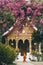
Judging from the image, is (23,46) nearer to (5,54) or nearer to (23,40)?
(23,40)

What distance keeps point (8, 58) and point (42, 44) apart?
15.9 meters

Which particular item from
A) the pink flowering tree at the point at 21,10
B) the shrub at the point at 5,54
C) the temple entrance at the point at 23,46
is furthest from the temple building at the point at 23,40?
the pink flowering tree at the point at 21,10

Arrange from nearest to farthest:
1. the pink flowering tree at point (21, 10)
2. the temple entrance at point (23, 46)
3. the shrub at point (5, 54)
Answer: the pink flowering tree at point (21, 10) → the shrub at point (5, 54) → the temple entrance at point (23, 46)

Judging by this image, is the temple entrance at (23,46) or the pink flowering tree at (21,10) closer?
the pink flowering tree at (21,10)

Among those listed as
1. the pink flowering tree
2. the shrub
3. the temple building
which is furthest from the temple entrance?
the pink flowering tree

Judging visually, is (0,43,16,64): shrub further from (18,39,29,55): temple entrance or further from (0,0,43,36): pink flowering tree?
(18,39,29,55): temple entrance

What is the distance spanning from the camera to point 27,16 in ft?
68.6

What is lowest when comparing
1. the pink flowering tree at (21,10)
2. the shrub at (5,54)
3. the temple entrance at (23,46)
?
the pink flowering tree at (21,10)

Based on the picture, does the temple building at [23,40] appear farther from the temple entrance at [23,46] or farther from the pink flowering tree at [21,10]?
the pink flowering tree at [21,10]

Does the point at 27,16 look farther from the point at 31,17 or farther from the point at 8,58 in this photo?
the point at 8,58

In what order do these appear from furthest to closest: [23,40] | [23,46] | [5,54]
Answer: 1. [23,46]
2. [23,40]
3. [5,54]

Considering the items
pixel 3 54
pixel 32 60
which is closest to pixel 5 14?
pixel 3 54

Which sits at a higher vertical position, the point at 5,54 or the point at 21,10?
the point at 5,54

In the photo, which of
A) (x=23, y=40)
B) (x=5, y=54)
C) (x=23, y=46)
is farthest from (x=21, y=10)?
(x=23, y=46)
